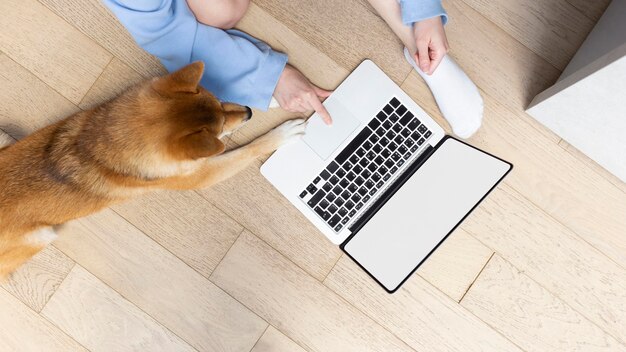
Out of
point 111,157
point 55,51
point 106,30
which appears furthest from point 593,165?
point 55,51

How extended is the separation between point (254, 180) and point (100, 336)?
0.55 metres

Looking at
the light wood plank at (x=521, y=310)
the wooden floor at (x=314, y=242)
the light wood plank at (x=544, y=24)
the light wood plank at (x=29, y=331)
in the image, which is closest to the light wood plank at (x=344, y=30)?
the wooden floor at (x=314, y=242)

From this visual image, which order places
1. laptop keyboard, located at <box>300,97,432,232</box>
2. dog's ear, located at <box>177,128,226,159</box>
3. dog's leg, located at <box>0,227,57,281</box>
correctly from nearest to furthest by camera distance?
1. dog's ear, located at <box>177,128,226,159</box>
2. dog's leg, located at <box>0,227,57,281</box>
3. laptop keyboard, located at <box>300,97,432,232</box>

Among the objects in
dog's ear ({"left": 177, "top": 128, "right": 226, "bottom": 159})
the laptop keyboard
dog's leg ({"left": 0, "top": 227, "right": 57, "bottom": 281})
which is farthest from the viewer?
the laptop keyboard

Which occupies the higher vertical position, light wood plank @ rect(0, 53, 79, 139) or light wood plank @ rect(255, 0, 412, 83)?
light wood plank @ rect(255, 0, 412, 83)

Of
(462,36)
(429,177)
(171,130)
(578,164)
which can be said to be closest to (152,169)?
(171,130)

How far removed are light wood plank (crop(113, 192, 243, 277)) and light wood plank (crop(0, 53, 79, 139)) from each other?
294mm

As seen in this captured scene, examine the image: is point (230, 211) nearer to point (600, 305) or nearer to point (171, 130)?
point (171, 130)

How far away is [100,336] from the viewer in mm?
1161

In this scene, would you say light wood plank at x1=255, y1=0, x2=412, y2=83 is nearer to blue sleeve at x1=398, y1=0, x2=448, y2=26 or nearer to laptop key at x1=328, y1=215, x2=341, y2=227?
blue sleeve at x1=398, y1=0, x2=448, y2=26

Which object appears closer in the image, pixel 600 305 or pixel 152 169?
pixel 152 169

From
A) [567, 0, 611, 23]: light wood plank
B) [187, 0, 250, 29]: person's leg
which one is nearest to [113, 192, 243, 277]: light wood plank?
[187, 0, 250, 29]: person's leg

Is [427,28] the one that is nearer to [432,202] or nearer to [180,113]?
[432,202]

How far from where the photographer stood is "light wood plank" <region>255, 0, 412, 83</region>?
115 cm
